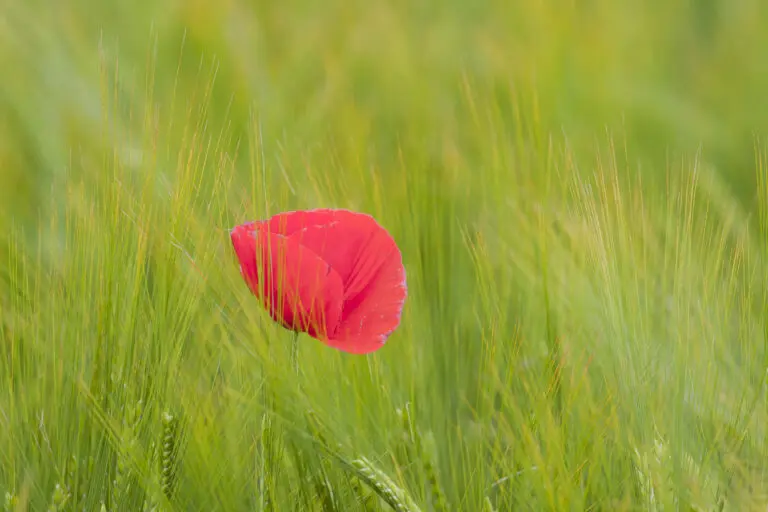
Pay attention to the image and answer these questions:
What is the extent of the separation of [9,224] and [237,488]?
9.2 inches

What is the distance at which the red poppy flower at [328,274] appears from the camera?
48 cm

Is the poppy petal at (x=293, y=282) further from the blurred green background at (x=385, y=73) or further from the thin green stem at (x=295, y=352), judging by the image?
the blurred green background at (x=385, y=73)

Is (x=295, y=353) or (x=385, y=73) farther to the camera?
(x=385, y=73)

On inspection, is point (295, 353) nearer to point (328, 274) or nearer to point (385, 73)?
point (328, 274)

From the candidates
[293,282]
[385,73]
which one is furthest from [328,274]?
[385,73]

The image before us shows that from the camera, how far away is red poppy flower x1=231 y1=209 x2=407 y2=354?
0.48m

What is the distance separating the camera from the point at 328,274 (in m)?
0.49

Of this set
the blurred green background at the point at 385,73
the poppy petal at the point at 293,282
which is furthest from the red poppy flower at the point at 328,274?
the blurred green background at the point at 385,73

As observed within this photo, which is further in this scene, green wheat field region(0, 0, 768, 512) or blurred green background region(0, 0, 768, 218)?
blurred green background region(0, 0, 768, 218)

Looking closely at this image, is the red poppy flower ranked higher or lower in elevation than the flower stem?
higher

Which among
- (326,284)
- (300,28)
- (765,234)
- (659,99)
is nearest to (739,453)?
(765,234)

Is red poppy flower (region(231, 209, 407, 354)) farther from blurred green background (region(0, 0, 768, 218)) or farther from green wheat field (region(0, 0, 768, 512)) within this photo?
blurred green background (region(0, 0, 768, 218))

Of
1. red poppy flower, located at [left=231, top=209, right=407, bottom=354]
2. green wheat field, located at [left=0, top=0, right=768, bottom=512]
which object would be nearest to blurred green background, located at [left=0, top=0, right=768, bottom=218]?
green wheat field, located at [left=0, top=0, right=768, bottom=512]

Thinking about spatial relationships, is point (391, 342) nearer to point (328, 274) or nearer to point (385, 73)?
point (328, 274)
